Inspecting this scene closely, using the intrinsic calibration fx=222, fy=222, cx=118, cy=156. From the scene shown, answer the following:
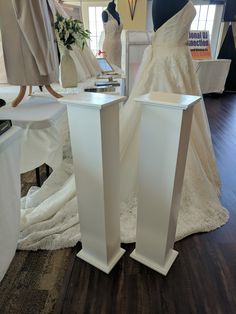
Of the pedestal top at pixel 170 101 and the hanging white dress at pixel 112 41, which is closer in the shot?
the pedestal top at pixel 170 101

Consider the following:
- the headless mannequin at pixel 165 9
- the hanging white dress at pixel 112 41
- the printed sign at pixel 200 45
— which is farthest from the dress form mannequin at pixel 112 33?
the printed sign at pixel 200 45

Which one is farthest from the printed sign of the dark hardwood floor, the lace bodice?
the dark hardwood floor

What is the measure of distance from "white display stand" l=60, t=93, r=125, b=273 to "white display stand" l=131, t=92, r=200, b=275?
118 mm

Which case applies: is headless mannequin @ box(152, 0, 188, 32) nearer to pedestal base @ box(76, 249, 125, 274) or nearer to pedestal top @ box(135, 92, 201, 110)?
pedestal top @ box(135, 92, 201, 110)

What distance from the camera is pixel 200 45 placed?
4.59 m

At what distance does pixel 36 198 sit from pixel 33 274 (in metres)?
0.52

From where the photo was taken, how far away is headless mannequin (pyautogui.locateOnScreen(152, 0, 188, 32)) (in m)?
1.33

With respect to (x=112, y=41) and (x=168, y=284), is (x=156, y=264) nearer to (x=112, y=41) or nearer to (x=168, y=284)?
(x=168, y=284)

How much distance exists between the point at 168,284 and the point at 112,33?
301 cm

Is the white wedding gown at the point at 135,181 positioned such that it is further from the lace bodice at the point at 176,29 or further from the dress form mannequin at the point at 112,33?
the dress form mannequin at the point at 112,33

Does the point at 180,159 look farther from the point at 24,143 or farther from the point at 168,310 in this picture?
the point at 24,143

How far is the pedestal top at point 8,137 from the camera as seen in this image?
0.71 metres

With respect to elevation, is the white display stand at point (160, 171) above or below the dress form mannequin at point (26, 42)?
below

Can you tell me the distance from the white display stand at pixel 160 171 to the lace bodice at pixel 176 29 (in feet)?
2.25
